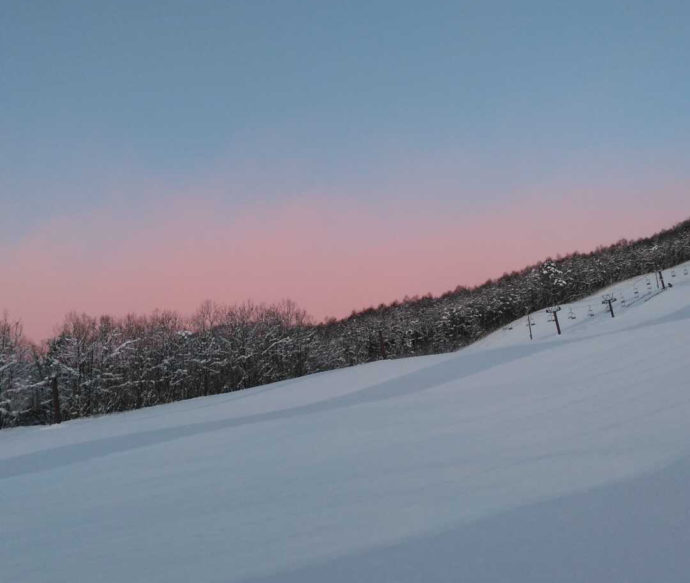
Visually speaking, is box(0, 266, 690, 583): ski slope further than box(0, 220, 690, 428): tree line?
No

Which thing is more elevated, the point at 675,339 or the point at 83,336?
the point at 83,336

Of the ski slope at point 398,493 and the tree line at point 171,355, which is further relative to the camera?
the tree line at point 171,355

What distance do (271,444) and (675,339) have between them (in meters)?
9.95

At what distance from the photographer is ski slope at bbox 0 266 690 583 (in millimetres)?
3295

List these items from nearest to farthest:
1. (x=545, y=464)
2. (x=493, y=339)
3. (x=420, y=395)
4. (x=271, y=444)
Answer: (x=545, y=464)
(x=271, y=444)
(x=420, y=395)
(x=493, y=339)

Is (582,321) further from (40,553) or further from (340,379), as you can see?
(40,553)

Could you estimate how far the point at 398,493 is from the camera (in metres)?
4.69

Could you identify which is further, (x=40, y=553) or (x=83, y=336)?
(x=83, y=336)

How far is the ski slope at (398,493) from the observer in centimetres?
329

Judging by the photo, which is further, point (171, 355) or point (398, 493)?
point (171, 355)

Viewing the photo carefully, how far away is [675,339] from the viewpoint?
1157 centimetres

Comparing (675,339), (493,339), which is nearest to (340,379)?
(675,339)

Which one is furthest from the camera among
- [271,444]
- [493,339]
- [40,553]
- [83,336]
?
[493,339]

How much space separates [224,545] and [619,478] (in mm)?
3481
